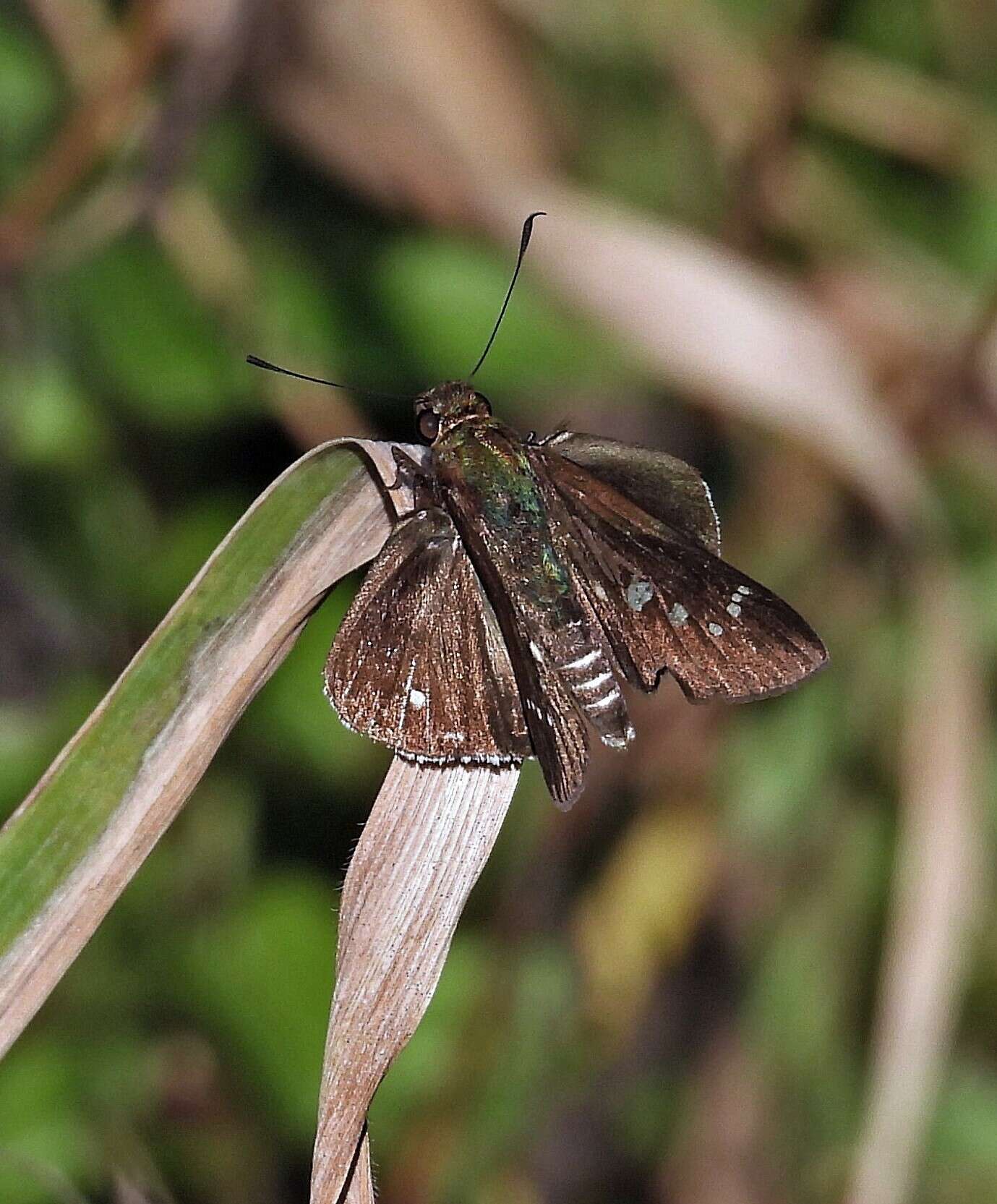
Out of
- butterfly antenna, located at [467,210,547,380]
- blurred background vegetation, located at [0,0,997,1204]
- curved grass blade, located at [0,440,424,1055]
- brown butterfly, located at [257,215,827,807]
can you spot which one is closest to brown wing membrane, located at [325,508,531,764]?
brown butterfly, located at [257,215,827,807]

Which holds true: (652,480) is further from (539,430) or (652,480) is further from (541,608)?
(539,430)

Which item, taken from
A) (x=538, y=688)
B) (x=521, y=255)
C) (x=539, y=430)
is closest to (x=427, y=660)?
(x=538, y=688)

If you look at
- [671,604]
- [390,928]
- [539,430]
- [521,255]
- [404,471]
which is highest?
[521,255]

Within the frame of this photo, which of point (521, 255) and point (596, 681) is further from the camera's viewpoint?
point (521, 255)

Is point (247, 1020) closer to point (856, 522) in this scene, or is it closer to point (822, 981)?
point (822, 981)

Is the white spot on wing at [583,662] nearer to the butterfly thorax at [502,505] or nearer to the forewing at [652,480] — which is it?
the butterfly thorax at [502,505]

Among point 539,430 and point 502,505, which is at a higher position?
point 502,505
